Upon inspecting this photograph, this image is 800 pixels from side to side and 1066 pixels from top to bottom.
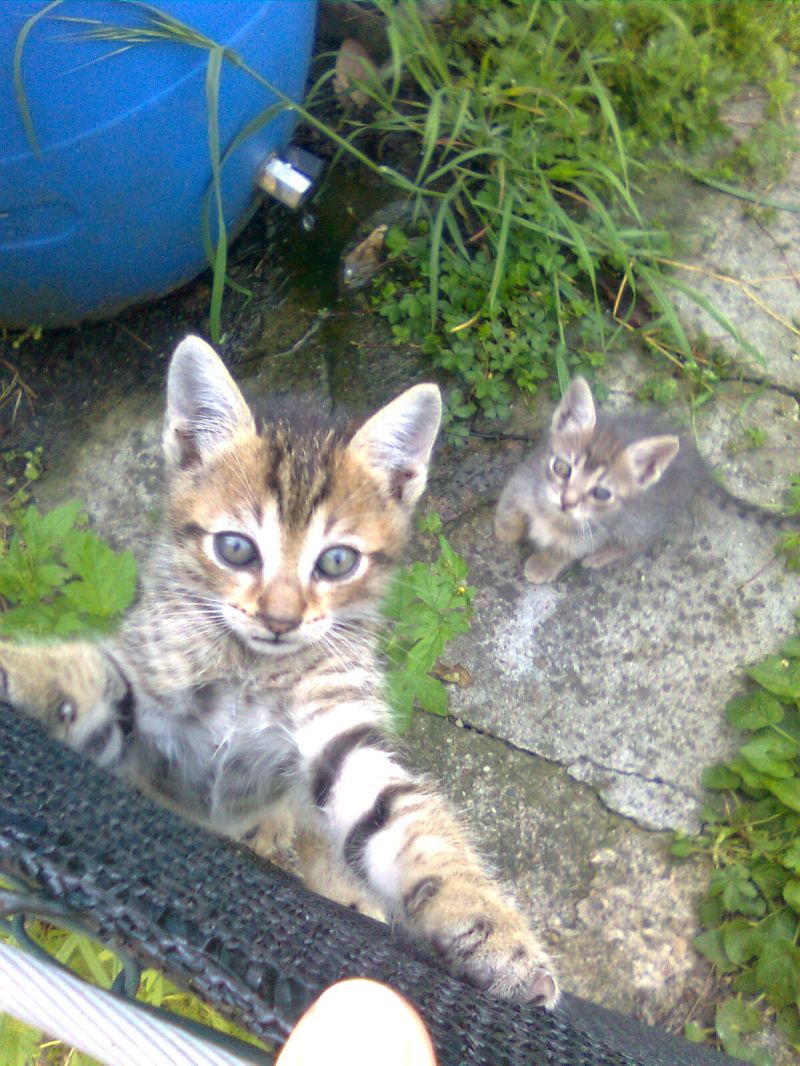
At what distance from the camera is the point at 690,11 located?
132 inches

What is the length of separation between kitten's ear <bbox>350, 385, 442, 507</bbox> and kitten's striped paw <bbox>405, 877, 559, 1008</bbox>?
0.94 metres

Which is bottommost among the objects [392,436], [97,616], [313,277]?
[97,616]

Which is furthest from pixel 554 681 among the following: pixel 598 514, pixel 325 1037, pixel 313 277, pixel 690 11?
pixel 690 11

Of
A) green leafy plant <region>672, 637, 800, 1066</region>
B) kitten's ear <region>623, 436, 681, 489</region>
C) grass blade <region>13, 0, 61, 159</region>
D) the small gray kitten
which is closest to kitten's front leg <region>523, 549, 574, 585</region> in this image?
the small gray kitten

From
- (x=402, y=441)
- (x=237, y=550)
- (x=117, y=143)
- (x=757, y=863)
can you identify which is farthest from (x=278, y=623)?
(x=757, y=863)

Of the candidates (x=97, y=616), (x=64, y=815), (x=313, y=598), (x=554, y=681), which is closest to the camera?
(x=64, y=815)

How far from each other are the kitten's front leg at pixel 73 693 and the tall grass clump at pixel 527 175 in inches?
64.5

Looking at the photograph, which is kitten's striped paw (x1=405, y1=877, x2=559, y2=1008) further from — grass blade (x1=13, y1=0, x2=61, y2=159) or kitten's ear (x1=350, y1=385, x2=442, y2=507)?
grass blade (x1=13, y1=0, x2=61, y2=159)

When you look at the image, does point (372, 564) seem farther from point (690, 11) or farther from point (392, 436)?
point (690, 11)

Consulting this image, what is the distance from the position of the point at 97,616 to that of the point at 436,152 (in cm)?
223

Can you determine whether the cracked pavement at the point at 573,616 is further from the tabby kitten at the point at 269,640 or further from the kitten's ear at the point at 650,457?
the tabby kitten at the point at 269,640

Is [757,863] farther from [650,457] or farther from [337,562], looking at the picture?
[337,562]

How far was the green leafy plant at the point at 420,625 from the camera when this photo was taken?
7.30 feet

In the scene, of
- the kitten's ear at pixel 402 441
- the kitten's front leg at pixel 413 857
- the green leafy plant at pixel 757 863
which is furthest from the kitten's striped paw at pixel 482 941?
the green leafy plant at pixel 757 863
